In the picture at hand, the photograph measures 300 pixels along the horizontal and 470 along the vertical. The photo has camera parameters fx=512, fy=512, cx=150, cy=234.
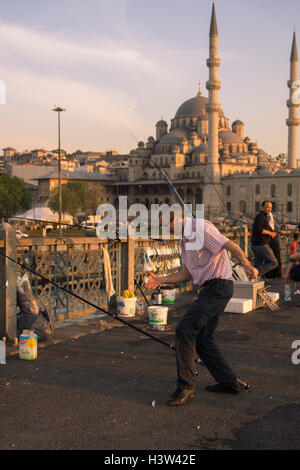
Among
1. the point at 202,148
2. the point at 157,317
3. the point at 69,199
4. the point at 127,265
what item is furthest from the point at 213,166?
the point at 157,317

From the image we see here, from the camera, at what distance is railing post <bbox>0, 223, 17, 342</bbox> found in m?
5.76

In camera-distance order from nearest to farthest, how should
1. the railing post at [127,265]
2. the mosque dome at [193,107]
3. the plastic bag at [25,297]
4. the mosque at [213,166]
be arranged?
the plastic bag at [25,297], the railing post at [127,265], the mosque at [213,166], the mosque dome at [193,107]

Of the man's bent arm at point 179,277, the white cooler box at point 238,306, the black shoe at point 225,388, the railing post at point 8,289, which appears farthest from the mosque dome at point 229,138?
the black shoe at point 225,388

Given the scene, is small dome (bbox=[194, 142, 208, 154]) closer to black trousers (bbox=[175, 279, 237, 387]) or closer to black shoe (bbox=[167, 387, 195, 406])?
black trousers (bbox=[175, 279, 237, 387])

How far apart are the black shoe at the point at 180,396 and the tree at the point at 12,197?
6603 centimetres

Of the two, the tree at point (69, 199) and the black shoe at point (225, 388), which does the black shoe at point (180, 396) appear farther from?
the tree at point (69, 199)

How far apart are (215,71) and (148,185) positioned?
32059 mm

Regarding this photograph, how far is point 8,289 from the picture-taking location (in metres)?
5.78

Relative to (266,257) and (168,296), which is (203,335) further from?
(266,257)

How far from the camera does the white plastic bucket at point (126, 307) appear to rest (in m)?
7.54

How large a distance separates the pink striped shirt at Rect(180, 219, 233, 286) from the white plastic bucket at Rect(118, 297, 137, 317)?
3.35 m

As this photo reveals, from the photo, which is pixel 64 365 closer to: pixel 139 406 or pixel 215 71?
pixel 139 406

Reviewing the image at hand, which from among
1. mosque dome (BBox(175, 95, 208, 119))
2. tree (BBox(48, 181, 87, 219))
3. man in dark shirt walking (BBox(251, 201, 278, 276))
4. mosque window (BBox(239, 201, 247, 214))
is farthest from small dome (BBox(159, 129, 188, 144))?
man in dark shirt walking (BBox(251, 201, 278, 276))
